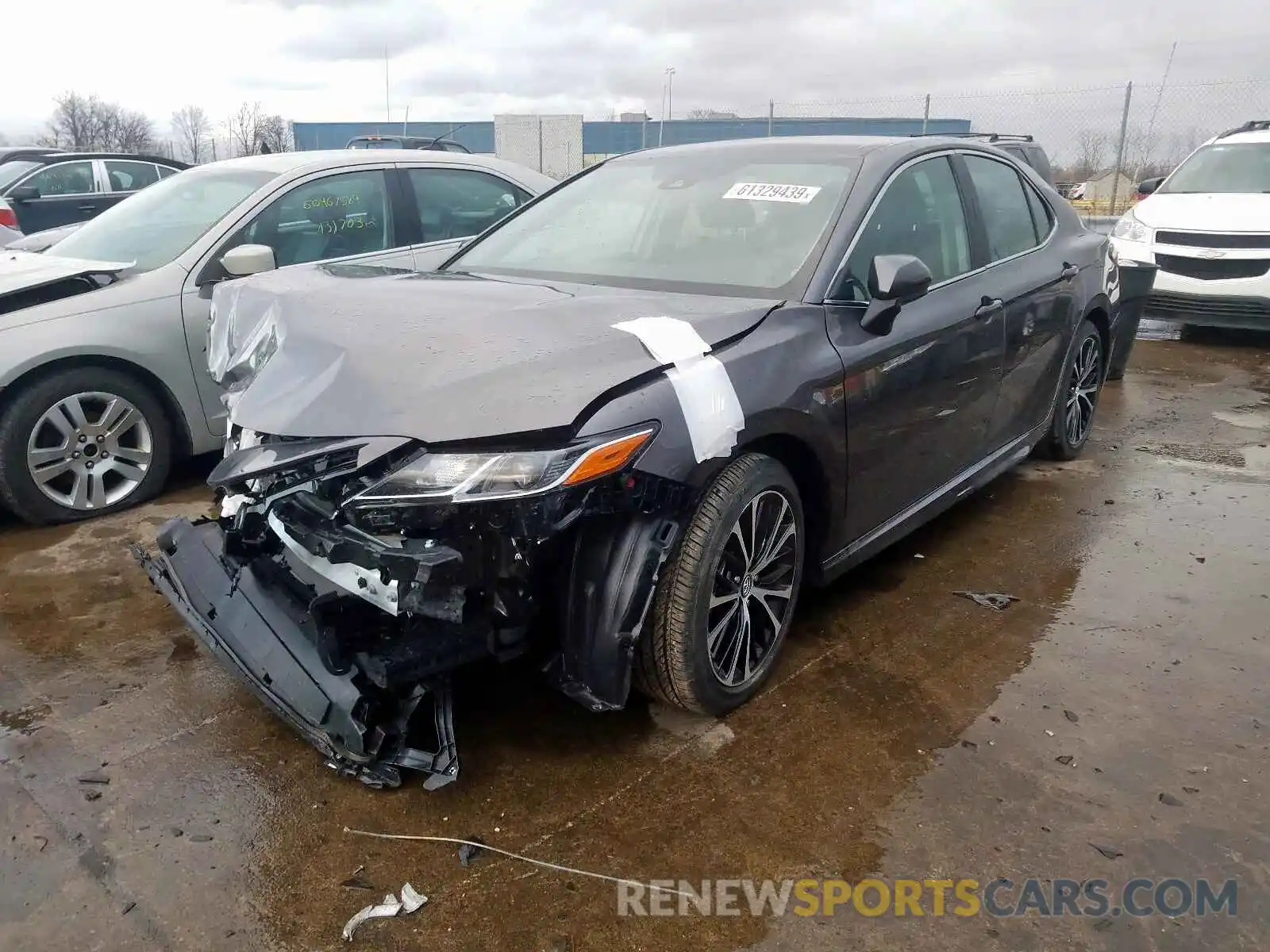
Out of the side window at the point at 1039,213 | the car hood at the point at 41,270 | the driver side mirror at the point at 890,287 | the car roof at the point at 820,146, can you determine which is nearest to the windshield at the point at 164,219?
the car hood at the point at 41,270

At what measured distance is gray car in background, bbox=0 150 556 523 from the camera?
405 cm

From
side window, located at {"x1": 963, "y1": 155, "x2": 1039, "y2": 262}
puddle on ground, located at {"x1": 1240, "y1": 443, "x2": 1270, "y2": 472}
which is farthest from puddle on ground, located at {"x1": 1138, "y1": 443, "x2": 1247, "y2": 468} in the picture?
side window, located at {"x1": 963, "y1": 155, "x2": 1039, "y2": 262}

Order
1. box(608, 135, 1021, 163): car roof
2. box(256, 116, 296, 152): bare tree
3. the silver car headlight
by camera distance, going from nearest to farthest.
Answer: box(608, 135, 1021, 163): car roof → the silver car headlight → box(256, 116, 296, 152): bare tree

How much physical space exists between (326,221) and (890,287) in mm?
3246

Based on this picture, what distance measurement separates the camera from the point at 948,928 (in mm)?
2021

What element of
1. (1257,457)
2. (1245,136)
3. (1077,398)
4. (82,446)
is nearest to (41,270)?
(82,446)

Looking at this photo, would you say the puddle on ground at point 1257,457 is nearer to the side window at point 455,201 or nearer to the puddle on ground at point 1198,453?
the puddle on ground at point 1198,453

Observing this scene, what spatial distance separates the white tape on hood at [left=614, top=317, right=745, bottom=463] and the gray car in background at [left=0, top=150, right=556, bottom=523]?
159 cm

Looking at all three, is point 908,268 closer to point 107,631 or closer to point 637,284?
point 637,284

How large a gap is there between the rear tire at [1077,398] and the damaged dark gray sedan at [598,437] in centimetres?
120

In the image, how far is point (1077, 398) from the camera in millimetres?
5031

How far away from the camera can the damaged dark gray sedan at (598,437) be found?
2162mm

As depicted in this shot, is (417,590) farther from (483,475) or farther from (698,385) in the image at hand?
(698,385)

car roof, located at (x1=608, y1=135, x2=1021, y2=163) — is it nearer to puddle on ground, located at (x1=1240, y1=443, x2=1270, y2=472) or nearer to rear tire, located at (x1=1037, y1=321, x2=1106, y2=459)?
rear tire, located at (x1=1037, y1=321, x2=1106, y2=459)
